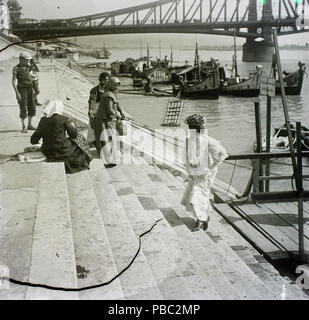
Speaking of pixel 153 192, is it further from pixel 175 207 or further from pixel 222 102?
pixel 222 102

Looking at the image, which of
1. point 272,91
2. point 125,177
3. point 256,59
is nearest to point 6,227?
point 125,177

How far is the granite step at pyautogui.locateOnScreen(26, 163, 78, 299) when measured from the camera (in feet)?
8.63

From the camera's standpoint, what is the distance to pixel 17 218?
3.55 meters

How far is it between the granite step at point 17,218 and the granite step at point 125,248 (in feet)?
2.35

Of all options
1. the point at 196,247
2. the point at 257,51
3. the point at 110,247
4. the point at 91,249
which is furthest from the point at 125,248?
the point at 257,51

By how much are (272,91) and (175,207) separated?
77.8 inches

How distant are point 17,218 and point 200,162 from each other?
6.73ft

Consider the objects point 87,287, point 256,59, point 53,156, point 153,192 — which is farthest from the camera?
point 256,59

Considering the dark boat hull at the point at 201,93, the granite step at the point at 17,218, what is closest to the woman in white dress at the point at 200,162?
the granite step at the point at 17,218

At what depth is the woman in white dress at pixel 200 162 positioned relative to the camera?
14.8 feet

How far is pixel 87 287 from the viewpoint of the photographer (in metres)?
2.72

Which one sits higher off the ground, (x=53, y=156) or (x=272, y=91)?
(x=272, y=91)

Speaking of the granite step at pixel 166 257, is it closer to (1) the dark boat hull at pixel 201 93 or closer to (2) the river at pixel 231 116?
(2) the river at pixel 231 116

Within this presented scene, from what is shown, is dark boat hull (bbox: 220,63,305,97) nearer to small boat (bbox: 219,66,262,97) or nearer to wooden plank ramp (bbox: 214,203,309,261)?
small boat (bbox: 219,66,262,97)
